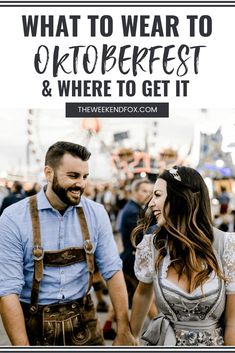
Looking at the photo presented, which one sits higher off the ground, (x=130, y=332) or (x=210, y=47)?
(x=210, y=47)

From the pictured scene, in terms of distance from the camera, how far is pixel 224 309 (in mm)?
2023

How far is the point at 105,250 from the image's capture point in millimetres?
2498

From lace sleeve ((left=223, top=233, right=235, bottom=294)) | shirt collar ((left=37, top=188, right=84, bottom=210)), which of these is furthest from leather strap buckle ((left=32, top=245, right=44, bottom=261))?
lace sleeve ((left=223, top=233, right=235, bottom=294))

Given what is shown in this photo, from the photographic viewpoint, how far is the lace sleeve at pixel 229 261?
6.59ft

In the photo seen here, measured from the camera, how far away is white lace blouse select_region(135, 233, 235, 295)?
2.01m

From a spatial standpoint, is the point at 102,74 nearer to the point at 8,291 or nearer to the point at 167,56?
the point at 167,56

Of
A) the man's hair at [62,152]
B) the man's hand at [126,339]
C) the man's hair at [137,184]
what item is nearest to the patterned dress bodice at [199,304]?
the man's hand at [126,339]

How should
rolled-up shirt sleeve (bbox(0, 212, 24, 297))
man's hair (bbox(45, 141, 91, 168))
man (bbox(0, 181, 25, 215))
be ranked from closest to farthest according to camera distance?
rolled-up shirt sleeve (bbox(0, 212, 24, 297)) < man's hair (bbox(45, 141, 91, 168)) < man (bbox(0, 181, 25, 215))

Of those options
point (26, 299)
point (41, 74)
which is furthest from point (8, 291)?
point (41, 74)

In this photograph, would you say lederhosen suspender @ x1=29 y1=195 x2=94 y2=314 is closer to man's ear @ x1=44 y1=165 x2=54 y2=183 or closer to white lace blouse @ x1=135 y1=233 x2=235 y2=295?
man's ear @ x1=44 y1=165 x2=54 y2=183

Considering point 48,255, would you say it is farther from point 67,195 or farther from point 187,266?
point 187,266

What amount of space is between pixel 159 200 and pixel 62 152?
1.62 ft

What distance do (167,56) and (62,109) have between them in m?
0.49

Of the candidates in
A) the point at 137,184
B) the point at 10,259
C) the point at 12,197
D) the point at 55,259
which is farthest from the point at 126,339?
the point at 12,197
